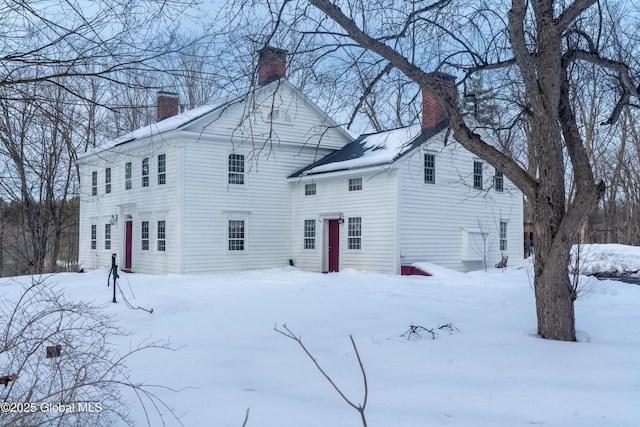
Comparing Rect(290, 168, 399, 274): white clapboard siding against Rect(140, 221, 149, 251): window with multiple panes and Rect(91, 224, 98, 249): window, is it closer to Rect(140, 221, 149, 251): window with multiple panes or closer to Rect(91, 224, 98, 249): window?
Rect(140, 221, 149, 251): window with multiple panes

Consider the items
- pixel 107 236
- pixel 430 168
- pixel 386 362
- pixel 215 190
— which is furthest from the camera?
pixel 107 236

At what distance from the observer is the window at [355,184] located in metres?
18.3

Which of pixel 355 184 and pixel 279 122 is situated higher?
pixel 279 122

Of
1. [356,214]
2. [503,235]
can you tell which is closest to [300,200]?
[356,214]

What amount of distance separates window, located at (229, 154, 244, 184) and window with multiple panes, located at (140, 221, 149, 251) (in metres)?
3.76

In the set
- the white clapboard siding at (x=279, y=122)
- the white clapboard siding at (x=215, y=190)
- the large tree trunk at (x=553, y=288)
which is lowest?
the large tree trunk at (x=553, y=288)

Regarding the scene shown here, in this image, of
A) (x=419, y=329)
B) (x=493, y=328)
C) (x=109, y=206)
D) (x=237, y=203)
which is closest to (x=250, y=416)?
(x=419, y=329)

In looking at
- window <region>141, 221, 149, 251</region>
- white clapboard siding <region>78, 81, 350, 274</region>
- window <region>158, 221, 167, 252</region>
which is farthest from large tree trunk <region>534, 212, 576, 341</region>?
window <region>141, 221, 149, 251</region>

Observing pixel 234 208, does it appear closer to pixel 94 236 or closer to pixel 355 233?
pixel 355 233

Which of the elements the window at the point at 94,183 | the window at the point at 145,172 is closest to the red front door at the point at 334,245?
the window at the point at 145,172

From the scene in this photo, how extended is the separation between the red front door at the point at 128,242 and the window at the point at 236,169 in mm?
5220

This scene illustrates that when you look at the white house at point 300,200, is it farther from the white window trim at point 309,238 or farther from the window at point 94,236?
the window at point 94,236

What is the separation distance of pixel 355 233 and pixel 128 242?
9.39 meters

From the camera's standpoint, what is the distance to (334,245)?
19219 mm
